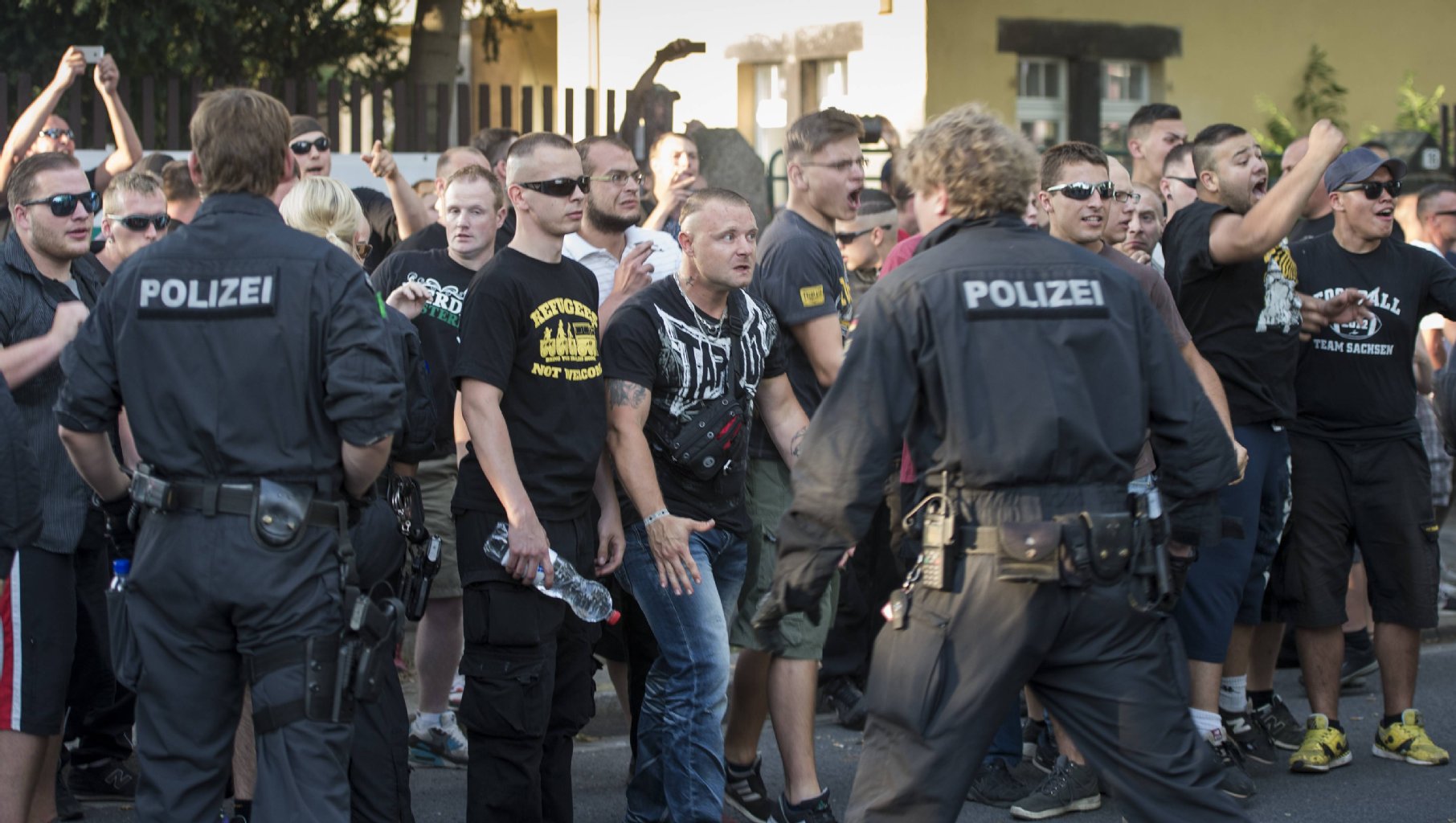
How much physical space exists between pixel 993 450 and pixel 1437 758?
343cm

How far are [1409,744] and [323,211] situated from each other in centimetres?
445

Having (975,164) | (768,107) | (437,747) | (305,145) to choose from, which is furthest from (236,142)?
(768,107)

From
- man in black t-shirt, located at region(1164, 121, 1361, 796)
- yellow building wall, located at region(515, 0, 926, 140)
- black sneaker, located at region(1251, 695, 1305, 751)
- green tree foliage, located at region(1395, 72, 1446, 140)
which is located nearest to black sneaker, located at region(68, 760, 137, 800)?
man in black t-shirt, located at region(1164, 121, 1361, 796)

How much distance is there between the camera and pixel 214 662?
13.0 feet

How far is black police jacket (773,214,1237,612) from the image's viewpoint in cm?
382

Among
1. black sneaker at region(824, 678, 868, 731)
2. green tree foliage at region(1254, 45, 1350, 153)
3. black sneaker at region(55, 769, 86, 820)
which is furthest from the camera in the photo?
green tree foliage at region(1254, 45, 1350, 153)

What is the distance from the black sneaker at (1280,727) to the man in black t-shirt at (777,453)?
2.07 metres

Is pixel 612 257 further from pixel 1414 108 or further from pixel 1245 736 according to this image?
pixel 1414 108

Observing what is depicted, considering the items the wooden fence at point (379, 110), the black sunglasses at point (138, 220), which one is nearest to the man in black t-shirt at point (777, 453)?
the black sunglasses at point (138, 220)

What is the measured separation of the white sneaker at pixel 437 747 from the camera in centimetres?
628

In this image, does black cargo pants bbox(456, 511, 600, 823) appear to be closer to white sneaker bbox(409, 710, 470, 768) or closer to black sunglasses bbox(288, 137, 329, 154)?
white sneaker bbox(409, 710, 470, 768)

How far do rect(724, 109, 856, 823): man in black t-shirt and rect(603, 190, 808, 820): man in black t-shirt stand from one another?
25 centimetres

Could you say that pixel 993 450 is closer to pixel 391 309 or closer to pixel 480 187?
→ pixel 391 309

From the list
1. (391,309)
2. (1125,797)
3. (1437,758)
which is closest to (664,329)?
(391,309)
